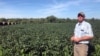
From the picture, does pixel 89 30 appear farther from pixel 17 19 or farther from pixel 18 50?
pixel 17 19

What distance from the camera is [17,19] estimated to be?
65.4 meters

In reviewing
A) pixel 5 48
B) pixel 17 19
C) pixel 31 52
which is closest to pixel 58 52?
pixel 31 52

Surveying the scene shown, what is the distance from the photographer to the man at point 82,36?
27.7 feet

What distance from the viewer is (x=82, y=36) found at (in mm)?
8570

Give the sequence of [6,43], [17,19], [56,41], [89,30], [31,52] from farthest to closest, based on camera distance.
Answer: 1. [17,19]
2. [6,43]
3. [56,41]
4. [31,52]
5. [89,30]

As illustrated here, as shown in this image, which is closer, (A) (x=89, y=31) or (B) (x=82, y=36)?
(A) (x=89, y=31)

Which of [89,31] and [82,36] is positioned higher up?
[89,31]

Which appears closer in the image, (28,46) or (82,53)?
(82,53)

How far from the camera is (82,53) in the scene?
8703mm

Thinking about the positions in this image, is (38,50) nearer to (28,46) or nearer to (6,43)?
(28,46)

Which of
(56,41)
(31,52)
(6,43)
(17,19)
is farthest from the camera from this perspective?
(17,19)

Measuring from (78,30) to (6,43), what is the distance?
14.6ft

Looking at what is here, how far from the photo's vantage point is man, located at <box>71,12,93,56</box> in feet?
27.7

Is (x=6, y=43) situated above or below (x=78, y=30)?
below
